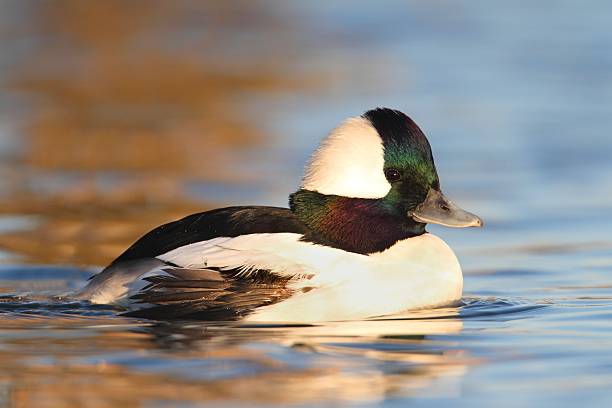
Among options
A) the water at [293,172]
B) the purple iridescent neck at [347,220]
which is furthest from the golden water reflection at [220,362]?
the purple iridescent neck at [347,220]

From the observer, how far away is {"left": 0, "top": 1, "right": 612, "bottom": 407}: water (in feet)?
22.1

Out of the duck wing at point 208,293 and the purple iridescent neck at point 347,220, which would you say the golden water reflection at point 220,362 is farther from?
the purple iridescent neck at point 347,220

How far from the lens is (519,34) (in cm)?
2361

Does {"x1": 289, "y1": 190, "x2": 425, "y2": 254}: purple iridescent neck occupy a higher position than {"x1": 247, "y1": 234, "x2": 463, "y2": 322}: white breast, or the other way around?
{"x1": 289, "y1": 190, "x2": 425, "y2": 254}: purple iridescent neck

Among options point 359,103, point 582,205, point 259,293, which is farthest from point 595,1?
point 259,293

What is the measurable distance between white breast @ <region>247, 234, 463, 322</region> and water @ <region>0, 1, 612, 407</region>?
16cm

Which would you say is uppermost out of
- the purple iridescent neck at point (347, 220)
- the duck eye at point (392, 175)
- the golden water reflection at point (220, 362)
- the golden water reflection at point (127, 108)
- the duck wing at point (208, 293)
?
the golden water reflection at point (127, 108)

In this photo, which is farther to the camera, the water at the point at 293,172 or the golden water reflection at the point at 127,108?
the golden water reflection at the point at 127,108

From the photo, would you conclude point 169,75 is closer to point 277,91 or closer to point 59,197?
point 277,91

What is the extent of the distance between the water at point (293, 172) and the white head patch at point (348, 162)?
932 millimetres

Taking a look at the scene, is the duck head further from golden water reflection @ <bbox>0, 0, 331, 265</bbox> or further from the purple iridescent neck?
golden water reflection @ <bbox>0, 0, 331, 265</bbox>

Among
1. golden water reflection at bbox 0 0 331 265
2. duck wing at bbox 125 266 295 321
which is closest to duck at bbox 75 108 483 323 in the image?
duck wing at bbox 125 266 295 321

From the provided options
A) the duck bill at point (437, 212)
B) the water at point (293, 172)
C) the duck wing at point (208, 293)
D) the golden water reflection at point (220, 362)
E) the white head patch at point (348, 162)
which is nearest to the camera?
the golden water reflection at point (220, 362)

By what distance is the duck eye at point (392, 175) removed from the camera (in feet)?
28.5
